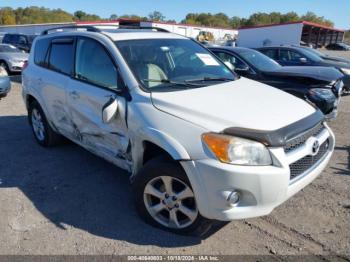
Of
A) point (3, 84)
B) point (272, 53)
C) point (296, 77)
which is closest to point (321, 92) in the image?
point (296, 77)

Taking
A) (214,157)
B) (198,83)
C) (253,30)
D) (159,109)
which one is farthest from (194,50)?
(253,30)

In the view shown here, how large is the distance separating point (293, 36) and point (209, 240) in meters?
43.8

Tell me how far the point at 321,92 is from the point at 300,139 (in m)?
3.45

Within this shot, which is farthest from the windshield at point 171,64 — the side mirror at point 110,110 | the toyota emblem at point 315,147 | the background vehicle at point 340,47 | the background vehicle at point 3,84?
the background vehicle at point 340,47

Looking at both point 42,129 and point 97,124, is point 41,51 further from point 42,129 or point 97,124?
point 97,124

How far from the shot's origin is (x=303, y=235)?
10.2 feet

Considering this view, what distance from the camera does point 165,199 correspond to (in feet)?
10.2

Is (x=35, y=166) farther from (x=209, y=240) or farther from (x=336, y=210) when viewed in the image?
(x=336, y=210)

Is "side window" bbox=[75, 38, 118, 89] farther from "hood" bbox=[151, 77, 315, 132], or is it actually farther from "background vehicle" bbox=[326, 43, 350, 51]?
"background vehicle" bbox=[326, 43, 350, 51]

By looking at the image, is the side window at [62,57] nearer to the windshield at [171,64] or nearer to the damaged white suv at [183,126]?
the damaged white suv at [183,126]

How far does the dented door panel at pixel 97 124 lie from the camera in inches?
135

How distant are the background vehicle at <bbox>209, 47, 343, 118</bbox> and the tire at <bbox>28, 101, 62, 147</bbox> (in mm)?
3690

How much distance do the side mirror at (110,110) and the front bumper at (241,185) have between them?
39.1 inches

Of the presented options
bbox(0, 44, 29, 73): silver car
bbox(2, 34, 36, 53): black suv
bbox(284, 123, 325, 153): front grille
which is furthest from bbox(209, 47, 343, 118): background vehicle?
bbox(2, 34, 36, 53): black suv
